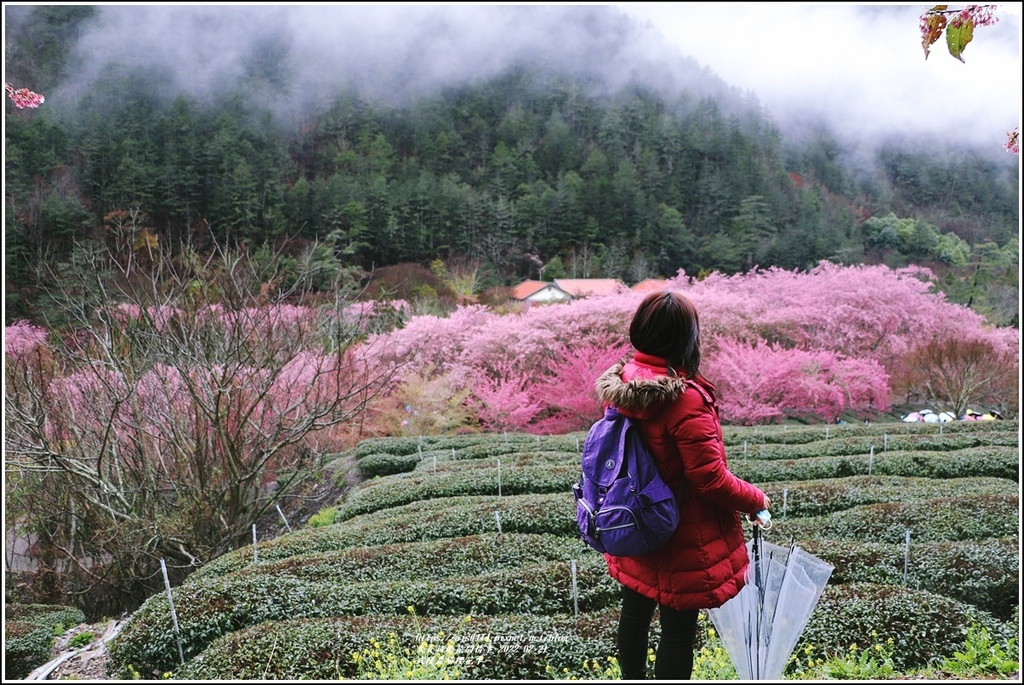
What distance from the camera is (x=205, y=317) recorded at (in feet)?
22.8

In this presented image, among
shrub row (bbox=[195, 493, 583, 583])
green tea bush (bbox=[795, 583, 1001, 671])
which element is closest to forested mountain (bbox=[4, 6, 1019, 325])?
shrub row (bbox=[195, 493, 583, 583])

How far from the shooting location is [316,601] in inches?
150

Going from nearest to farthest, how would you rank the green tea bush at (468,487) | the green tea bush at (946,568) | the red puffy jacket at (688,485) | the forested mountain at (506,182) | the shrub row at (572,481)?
1. the red puffy jacket at (688,485)
2. the green tea bush at (946,568)
3. the shrub row at (572,481)
4. the green tea bush at (468,487)
5. the forested mountain at (506,182)

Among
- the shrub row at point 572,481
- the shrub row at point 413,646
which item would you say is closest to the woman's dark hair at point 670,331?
the shrub row at point 413,646

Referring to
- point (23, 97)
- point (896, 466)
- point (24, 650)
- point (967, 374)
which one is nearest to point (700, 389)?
point (23, 97)

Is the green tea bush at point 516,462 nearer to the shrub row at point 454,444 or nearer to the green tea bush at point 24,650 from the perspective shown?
the shrub row at point 454,444

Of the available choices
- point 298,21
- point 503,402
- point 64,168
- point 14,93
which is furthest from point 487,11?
point 14,93

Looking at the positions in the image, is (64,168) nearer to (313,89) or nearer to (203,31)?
(203,31)

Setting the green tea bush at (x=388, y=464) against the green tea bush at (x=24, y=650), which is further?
the green tea bush at (x=388, y=464)

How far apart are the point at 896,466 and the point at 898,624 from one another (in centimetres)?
504

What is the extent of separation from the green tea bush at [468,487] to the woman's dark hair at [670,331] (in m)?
5.24

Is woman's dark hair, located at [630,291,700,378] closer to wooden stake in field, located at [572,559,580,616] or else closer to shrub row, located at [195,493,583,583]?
wooden stake in field, located at [572,559,580,616]

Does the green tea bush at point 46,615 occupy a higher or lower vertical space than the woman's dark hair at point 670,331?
lower

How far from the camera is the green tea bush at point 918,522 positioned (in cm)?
482
